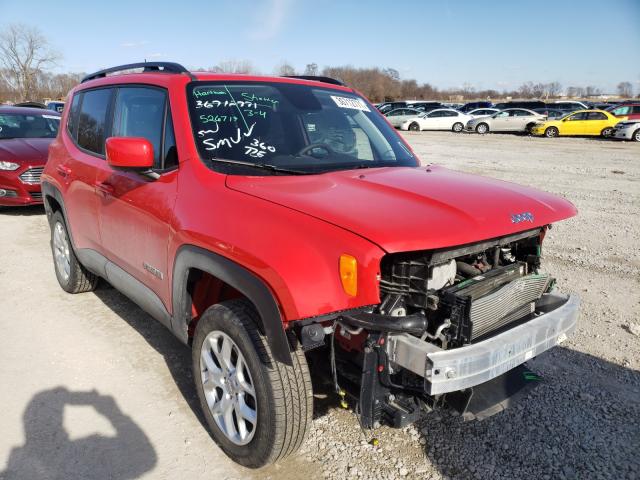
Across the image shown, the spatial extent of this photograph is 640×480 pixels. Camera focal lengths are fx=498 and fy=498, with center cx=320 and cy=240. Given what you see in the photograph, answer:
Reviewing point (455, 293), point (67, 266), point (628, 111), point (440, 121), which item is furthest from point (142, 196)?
point (440, 121)

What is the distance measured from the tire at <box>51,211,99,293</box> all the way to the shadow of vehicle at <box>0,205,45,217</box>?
4.31 metres

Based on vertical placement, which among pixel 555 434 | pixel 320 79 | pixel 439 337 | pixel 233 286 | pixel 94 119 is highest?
pixel 320 79

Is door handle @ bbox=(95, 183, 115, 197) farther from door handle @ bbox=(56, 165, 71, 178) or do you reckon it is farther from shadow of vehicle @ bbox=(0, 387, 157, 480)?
shadow of vehicle @ bbox=(0, 387, 157, 480)

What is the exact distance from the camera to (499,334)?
2.38m

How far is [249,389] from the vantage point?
8.02ft

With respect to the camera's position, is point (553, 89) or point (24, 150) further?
point (553, 89)

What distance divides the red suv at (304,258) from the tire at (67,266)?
128 cm

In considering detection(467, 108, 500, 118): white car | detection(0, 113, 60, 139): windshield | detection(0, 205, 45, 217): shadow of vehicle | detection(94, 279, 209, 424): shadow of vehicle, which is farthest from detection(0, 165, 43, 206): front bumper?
detection(467, 108, 500, 118): white car

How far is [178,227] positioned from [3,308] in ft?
9.64

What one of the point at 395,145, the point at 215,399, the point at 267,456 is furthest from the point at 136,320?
the point at 395,145

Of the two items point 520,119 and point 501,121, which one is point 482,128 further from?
point 520,119

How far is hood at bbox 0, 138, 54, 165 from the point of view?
26.7 feet

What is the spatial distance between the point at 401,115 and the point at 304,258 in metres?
32.4

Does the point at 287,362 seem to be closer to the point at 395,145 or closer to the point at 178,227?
the point at 178,227
